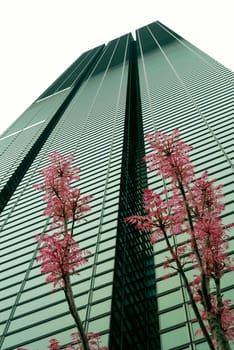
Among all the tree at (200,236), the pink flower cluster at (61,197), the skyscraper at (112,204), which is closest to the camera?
the tree at (200,236)

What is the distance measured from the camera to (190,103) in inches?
1665

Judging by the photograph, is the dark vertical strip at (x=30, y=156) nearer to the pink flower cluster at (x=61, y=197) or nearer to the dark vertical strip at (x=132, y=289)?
the dark vertical strip at (x=132, y=289)

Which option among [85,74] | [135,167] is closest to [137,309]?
[135,167]

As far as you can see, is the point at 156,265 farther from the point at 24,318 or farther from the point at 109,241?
the point at 24,318

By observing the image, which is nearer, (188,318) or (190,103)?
(188,318)

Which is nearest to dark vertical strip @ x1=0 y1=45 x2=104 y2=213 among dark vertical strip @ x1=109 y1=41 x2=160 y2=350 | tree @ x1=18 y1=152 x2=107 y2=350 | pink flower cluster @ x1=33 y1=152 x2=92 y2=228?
dark vertical strip @ x1=109 y1=41 x2=160 y2=350

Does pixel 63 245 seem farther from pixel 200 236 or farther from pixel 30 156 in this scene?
pixel 30 156

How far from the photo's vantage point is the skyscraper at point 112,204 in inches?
675

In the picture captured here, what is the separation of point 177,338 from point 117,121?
109 feet

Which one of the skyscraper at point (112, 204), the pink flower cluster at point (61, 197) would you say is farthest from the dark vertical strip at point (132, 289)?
the pink flower cluster at point (61, 197)

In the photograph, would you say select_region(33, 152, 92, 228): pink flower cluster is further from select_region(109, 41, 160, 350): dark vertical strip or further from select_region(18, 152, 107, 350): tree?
select_region(109, 41, 160, 350): dark vertical strip

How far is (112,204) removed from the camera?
84.0 ft

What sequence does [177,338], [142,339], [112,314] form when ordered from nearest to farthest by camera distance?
[177,338], [112,314], [142,339]

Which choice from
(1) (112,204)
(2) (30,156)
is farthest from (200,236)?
(2) (30,156)
